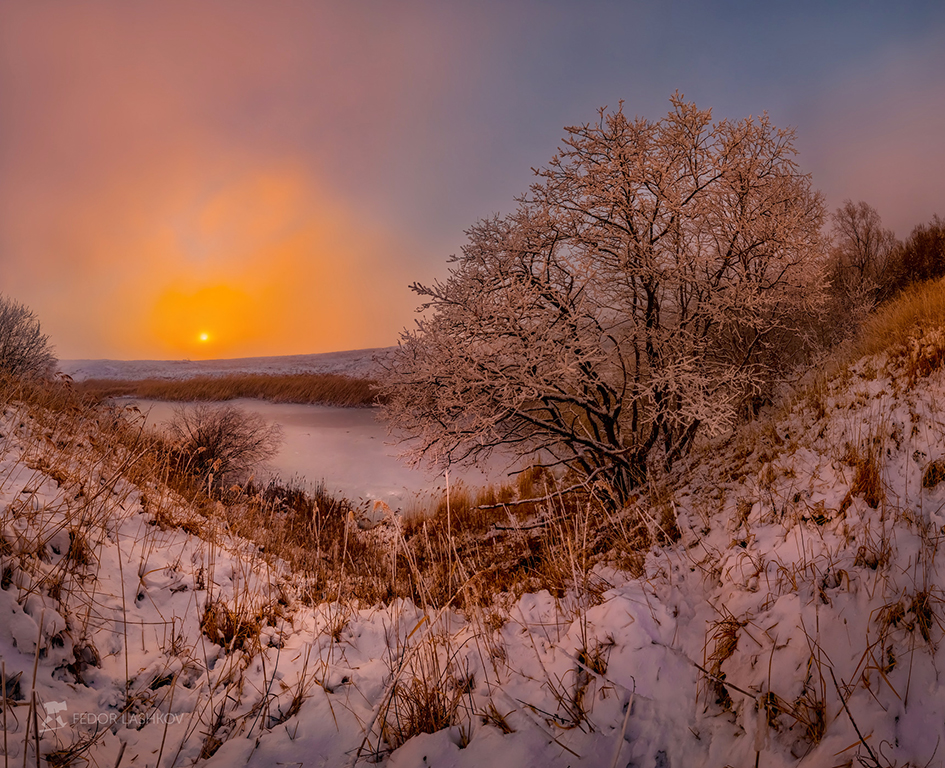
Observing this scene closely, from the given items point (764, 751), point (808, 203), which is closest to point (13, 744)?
point (764, 751)

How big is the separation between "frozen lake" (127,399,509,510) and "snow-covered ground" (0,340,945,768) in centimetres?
839

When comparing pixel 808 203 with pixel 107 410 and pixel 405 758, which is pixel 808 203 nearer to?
pixel 405 758

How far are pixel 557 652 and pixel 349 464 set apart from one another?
46.1ft

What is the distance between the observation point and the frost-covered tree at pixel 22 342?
11.8 meters

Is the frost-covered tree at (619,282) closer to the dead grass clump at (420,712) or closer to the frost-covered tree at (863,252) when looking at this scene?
the dead grass clump at (420,712)

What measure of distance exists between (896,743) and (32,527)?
5.23 meters

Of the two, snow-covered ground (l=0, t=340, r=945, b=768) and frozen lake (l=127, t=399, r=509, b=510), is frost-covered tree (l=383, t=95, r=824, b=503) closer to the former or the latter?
snow-covered ground (l=0, t=340, r=945, b=768)

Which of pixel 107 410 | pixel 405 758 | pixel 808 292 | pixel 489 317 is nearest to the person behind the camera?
pixel 405 758

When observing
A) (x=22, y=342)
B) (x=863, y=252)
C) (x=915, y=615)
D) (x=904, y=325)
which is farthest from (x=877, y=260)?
(x=22, y=342)

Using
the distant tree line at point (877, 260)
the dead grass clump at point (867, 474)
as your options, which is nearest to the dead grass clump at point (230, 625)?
the dead grass clump at point (867, 474)

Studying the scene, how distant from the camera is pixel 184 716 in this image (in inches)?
100

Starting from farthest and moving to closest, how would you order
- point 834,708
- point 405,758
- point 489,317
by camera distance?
point 489,317 < point 405,758 < point 834,708

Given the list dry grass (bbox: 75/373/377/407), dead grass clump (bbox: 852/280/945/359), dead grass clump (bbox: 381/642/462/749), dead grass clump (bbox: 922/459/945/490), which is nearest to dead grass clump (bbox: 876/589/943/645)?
dead grass clump (bbox: 922/459/945/490)

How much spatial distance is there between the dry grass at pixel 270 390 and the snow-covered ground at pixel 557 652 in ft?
64.7
